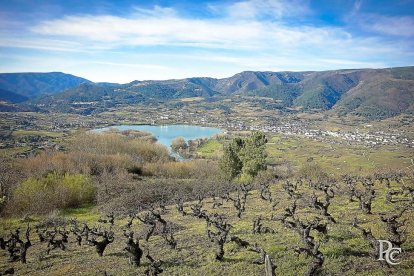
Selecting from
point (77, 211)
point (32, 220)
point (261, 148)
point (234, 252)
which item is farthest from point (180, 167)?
point (234, 252)

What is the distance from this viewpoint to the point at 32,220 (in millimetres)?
51188

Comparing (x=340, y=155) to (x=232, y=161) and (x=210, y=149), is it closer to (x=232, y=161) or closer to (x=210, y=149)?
(x=210, y=149)

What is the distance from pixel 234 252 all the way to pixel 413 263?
34.9 feet

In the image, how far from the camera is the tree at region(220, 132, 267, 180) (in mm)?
77812

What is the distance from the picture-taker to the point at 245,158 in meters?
79.9

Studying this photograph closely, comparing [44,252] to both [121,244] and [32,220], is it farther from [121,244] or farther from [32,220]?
[32,220]

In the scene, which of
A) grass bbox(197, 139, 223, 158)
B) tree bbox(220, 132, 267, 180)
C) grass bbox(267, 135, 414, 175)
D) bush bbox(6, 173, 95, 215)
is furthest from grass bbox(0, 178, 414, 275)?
grass bbox(197, 139, 223, 158)

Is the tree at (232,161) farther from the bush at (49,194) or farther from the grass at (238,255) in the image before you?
the grass at (238,255)

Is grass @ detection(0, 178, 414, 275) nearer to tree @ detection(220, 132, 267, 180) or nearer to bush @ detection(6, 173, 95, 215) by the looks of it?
bush @ detection(6, 173, 95, 215)

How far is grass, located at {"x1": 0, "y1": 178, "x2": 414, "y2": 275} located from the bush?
2577 centimetres

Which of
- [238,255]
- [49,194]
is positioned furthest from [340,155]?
[238,255]

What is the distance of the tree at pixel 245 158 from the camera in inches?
3063

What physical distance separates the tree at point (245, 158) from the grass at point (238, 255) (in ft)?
136

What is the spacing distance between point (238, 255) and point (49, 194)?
51.1 m
